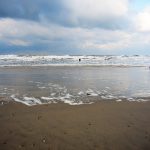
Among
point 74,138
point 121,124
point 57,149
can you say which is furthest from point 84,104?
point 57,149

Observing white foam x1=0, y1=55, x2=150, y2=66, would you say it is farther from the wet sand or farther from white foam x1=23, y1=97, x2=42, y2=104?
the wet sand

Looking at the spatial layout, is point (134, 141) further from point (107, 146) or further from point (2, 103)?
point (2, 103)

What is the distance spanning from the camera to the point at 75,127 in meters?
7.87

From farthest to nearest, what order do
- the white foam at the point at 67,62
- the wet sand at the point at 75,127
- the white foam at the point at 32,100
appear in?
the white foam at the point at 67,62
the white foam at the point at 32,100
the wet sand at the point at 75,127

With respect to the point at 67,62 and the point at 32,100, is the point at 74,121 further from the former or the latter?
the point at 67,62

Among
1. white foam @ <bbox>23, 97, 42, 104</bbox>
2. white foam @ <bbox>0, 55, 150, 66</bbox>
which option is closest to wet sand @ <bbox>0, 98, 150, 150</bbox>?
white foam @ <bbox>23, 97, 42, 104</bbox>

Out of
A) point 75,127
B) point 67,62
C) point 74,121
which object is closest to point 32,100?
point 74,121

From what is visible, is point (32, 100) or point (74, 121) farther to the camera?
point (32, 100)

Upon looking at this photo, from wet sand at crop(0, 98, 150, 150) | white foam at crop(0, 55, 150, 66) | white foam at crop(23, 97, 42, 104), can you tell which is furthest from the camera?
white foam at crop(0, 55, 150, 66)

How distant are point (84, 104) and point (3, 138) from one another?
15.4 feet

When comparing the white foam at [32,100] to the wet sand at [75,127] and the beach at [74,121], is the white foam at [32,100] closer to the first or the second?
the beach at [74,121]

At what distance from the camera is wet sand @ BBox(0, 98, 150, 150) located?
6.65 m

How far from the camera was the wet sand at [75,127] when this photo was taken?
6652 millimetres

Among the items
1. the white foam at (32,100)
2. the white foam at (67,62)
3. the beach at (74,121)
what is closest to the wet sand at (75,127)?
the beach at (74,121)
